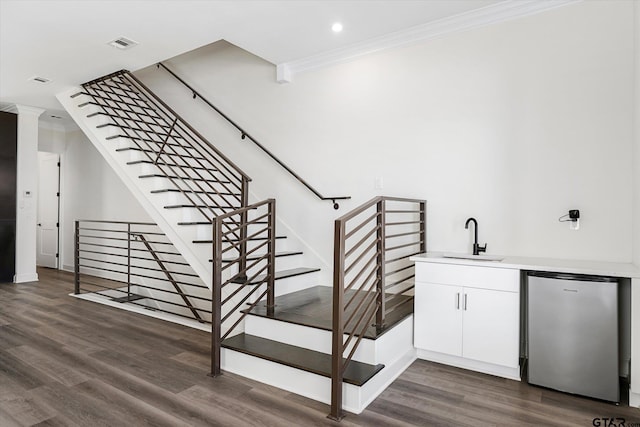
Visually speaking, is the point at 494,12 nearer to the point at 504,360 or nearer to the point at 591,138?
the point at 591,138

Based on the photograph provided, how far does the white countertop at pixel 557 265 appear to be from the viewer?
250 cm

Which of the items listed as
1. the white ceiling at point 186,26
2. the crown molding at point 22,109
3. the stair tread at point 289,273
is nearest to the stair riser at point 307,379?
the stair tread at point 289,273

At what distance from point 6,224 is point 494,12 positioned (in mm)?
7601

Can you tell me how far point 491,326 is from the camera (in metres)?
2.89

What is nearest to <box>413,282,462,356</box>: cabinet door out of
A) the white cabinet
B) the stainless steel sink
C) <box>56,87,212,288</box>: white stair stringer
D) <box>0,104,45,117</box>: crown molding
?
the white cabinet

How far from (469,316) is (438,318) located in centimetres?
25

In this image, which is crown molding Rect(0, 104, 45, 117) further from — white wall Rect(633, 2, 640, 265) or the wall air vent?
white wall Rect(633, 2, 640, 265)

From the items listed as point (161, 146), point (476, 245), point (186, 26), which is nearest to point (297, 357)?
point (476, 245)

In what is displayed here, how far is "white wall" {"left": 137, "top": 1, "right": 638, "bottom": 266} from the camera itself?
297 centimetres

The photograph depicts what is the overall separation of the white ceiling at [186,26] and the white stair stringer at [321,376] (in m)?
2.62

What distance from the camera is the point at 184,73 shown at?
5.82 metres

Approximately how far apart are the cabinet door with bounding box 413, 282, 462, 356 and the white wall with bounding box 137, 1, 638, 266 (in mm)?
668

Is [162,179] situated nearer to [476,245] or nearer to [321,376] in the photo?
[321,376]

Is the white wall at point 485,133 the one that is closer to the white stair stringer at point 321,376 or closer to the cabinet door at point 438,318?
the cabinet door at point 438,318
